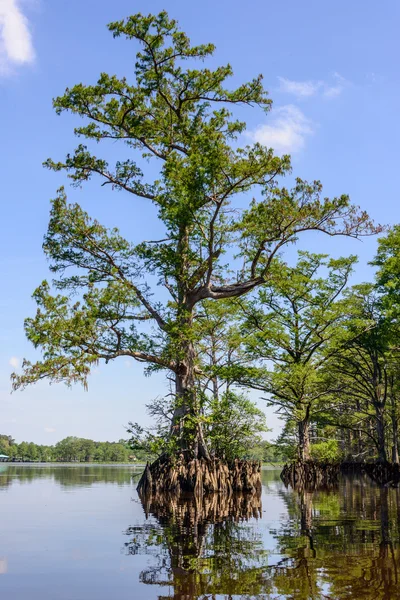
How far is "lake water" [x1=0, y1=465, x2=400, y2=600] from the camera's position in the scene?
15.4 feet

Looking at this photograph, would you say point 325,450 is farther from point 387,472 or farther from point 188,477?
point 188,477

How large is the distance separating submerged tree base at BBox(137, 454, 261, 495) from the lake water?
220 inches

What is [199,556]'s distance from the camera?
6180 millimetres

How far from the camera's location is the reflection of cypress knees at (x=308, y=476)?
24.7 metres

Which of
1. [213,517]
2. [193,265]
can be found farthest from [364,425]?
[213,517]

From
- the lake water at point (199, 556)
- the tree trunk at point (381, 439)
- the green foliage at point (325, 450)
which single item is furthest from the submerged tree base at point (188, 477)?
the tree trunk at point (381, 439)

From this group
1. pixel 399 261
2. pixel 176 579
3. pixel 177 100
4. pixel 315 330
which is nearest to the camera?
pixel 176 579

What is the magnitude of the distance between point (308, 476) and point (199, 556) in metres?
20.5

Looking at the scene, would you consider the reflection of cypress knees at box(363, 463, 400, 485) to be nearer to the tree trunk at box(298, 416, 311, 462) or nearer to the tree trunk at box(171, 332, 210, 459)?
the tree trunk at box(298, 416, 311, 462)

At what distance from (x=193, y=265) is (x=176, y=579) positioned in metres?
15.7

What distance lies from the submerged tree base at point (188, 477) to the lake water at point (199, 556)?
5.60m

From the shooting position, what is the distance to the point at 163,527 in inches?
353

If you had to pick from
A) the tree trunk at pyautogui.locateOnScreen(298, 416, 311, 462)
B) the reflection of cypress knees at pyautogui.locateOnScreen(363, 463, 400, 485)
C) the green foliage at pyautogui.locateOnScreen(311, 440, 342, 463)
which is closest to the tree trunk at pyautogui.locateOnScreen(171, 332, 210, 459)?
the tree trunk at pyautogui.locateOnScreen(298, 416, 311, 462)

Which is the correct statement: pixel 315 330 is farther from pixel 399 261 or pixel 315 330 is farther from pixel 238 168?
pixel 238 168
